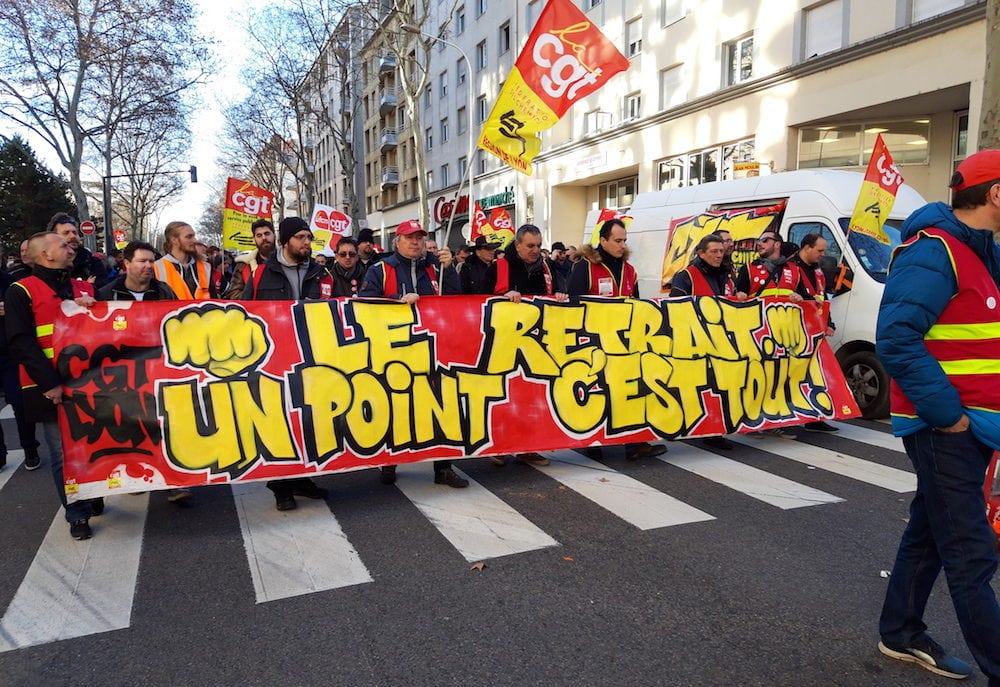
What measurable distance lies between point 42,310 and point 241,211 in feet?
37.1

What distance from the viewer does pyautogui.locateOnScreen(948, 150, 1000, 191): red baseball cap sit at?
244 cm

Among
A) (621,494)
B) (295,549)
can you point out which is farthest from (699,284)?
(295,549)

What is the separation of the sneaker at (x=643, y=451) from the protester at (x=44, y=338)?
411 cm

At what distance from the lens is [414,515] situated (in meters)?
4.71

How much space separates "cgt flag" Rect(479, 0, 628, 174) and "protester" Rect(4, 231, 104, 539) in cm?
427

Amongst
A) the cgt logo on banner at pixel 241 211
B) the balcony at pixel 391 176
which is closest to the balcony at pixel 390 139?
the balcony at pixel 391 176

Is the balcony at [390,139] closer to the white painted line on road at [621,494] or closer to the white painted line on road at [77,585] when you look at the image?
the white painted line on road at [621,494]

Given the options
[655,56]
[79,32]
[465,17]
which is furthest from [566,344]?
[465,17]

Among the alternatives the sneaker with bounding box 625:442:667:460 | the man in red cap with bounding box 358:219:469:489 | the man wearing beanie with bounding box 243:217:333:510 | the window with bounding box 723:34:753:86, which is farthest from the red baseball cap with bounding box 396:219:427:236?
the window with bounding box 723:34:753:86

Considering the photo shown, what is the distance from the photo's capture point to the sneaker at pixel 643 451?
6074mm

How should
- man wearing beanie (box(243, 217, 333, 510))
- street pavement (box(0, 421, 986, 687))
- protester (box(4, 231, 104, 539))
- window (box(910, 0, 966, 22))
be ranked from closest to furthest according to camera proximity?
street pavement (box(0, 421, 986, 687)), protester (box(4, 231, 104, 539)), man wearing beanie (box(243, 217, 333, 510)), window (box(910, 0, 966, 22))

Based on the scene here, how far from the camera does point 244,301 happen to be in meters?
4.97

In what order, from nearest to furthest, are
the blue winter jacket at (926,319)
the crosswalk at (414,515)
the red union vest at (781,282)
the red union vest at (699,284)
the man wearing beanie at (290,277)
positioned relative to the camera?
the blue winter jacket at (926,319)
the crosswalk at (414,515)
the man wearing beanie at (290,277)
the red union vest at (699,284)
the red union vest at (781,282)

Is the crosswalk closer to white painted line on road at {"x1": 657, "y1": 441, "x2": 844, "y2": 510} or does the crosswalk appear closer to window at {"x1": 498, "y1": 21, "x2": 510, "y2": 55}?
white painted line on road at {"x1": 657, "y1": 441, "x2": 844, "y2": 510}
